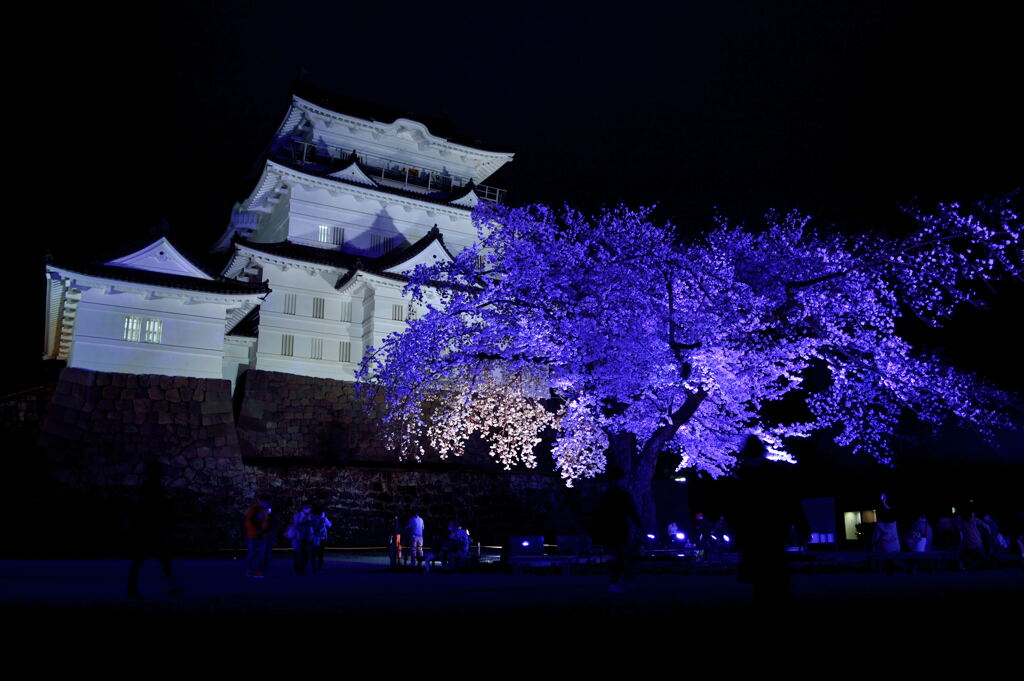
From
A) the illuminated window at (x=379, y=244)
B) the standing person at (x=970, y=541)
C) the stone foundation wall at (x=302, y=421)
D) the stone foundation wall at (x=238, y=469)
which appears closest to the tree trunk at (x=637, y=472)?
the standing person at (x=970, y=541)

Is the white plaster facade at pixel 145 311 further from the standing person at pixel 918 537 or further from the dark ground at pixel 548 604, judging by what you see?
the standing person at pixel 918 537

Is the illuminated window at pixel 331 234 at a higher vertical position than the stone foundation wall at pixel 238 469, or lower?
higher

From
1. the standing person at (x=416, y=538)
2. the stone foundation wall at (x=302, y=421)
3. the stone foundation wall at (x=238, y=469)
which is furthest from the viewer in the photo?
the stone foundation wall at (x=302, y=421)

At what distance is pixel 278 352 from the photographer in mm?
32625

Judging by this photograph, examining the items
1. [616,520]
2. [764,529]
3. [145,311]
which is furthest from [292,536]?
[145,311]

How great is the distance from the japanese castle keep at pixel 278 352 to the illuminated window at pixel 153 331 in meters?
0.07

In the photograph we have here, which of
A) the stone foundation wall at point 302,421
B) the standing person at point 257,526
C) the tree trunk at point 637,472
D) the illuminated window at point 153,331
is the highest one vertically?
the illuminated window at point 153,331

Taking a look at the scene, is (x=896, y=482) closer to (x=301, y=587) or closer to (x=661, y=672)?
(x=301, y=587)

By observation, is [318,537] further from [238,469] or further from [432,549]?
[238,469]

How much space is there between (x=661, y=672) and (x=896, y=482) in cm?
3335

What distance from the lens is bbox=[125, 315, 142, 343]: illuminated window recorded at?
27.5 m

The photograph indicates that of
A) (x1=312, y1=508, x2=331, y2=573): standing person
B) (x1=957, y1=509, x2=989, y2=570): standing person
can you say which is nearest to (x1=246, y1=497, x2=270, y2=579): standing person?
(x1=312, y1=508, x2=331, y2=573): standing person

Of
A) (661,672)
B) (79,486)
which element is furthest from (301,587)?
(79,486)

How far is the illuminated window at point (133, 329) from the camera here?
27.5 metres
